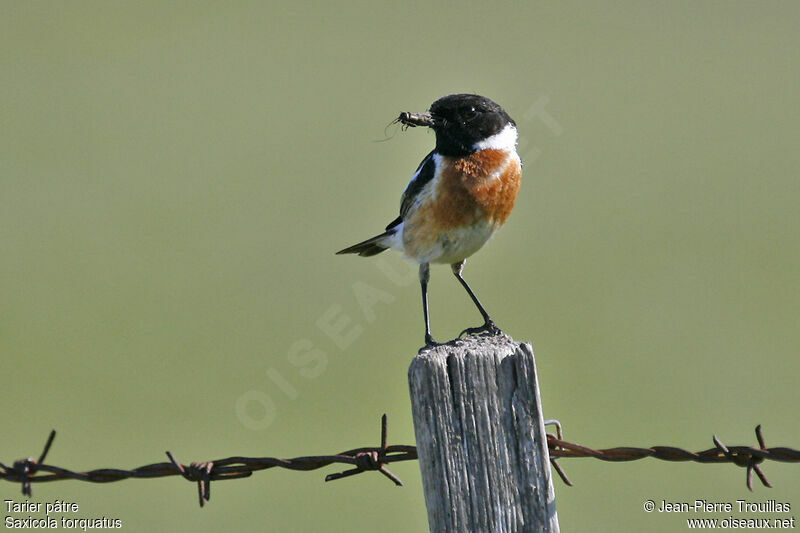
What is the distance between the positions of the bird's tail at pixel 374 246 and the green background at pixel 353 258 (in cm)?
61

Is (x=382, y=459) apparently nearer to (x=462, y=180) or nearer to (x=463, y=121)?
(x=462, y=180)

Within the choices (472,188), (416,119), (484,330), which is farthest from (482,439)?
(416,119)

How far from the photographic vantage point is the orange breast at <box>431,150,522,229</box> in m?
5.31

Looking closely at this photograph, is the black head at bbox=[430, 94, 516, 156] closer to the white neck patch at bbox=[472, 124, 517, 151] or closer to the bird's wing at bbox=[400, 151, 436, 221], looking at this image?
the white neck patch at bbox=[472, 124, 517, 151]

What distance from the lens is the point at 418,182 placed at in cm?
546

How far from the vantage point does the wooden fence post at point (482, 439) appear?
329cm

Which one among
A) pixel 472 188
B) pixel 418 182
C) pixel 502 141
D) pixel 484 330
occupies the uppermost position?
pixel 502 141

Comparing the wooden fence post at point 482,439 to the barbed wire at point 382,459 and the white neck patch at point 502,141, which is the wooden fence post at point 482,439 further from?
the white neck patch at point 502,141

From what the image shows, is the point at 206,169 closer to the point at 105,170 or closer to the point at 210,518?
the point at 105,170

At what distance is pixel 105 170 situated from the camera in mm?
17125

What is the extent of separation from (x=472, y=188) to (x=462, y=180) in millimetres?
68

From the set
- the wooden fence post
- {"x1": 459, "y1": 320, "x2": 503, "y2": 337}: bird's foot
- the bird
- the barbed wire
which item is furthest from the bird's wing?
the wooden fence post

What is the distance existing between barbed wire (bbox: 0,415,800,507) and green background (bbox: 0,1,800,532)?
0.49m

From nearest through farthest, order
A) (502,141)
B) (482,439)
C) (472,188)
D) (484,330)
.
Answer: (482,439) < (484,330) < (472,188) < (502,141)
